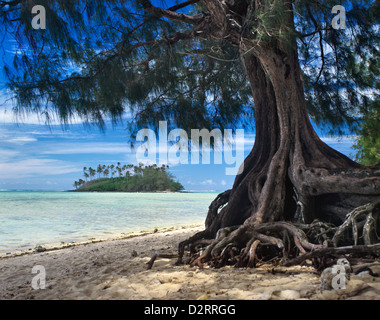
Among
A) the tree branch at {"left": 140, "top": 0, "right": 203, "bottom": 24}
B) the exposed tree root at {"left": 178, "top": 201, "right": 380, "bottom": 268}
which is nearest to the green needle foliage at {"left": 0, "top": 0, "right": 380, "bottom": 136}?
the tree branch at {"left": 140, "top": 0, "right": 203, "bottom": 24}

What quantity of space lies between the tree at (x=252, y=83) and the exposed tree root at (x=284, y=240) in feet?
0.05

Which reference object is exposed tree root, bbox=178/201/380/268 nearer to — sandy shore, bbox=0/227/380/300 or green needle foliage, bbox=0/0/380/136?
sandy shore, bbox=0/227/380/300

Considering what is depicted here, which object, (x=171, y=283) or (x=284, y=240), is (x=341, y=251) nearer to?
(x=284, y=240)

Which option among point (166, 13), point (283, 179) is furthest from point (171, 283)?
point (166, 13)

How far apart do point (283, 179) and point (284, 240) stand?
3.02 ft

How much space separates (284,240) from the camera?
3.48 m

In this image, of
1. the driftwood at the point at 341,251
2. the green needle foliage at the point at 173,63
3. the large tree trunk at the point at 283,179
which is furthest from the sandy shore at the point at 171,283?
the green needle foliage at the point at 173,63

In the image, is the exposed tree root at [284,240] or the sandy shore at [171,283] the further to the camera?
the exposed tree root at [284,240]

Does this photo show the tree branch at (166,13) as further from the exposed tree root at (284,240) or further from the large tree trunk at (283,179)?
the exposed tree root at (284,240)

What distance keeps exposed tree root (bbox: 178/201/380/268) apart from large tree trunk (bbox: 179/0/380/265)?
0.01m

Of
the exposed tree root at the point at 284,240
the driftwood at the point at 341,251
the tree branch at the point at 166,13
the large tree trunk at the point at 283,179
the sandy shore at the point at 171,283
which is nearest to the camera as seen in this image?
the sandy shore at the point at 171,283

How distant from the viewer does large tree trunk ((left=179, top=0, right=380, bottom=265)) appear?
3.52 meters

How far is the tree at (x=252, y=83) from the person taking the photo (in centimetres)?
350
